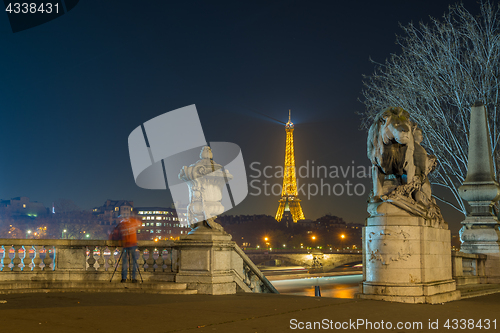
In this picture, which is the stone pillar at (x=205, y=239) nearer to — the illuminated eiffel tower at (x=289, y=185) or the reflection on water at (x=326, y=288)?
the reflection on water at (x=326, y=288)

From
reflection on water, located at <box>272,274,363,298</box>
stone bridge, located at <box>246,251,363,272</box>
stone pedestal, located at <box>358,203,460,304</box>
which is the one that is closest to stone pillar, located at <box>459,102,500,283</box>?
stone pedestal, located at <box>358,203,460,304</box>

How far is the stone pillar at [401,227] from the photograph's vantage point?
9.03 metres

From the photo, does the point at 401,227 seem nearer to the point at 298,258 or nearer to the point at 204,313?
the point at 204,313

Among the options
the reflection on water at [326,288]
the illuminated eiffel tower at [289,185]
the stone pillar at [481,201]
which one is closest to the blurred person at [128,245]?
the stone pillar at [481,201]

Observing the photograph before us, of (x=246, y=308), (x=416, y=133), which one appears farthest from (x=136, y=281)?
(x=416, y=133)

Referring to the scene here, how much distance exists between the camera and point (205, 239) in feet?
36.9

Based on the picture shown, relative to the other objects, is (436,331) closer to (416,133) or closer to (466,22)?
(416,133)

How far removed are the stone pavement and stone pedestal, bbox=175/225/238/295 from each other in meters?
1.10

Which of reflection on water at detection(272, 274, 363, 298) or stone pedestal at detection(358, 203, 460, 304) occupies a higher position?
stone pedestal at detection(358, 203, 460, 304)

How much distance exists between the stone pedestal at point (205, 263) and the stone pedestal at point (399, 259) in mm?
3143

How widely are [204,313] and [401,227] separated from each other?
3779 mm

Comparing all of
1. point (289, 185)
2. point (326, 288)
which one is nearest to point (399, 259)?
point (326, 288)

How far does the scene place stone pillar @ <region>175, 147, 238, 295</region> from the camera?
436 inches

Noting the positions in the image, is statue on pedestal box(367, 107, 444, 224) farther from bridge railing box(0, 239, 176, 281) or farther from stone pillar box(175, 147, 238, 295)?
bridge railing box(0, 239, 176, 281)
